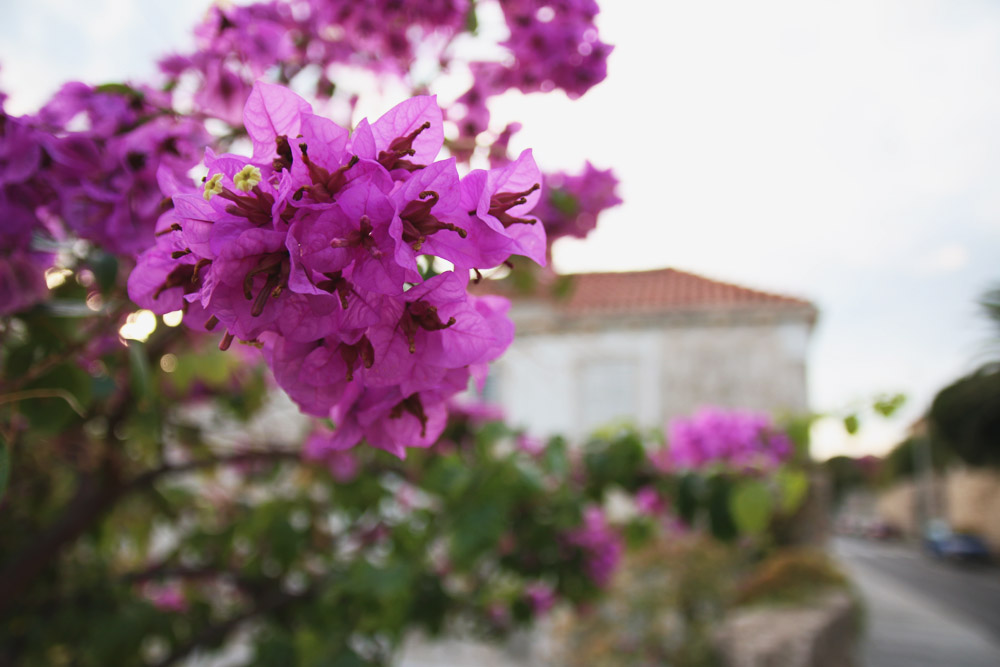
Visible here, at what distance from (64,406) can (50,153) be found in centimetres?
38

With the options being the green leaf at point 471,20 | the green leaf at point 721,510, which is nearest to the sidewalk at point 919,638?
the green leaf at point 721,510

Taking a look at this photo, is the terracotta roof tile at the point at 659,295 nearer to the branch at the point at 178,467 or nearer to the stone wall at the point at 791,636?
the stone wall at the point at 791,636

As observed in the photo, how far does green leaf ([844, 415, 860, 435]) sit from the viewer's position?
2.43 metres

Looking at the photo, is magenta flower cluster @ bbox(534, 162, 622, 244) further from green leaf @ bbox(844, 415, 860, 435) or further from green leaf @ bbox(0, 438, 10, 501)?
green leaf @ bbox(844, 415, 860, 435)

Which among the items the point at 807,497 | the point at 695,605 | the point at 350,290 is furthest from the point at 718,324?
the point at 350,290

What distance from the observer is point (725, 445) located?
2.57 meters

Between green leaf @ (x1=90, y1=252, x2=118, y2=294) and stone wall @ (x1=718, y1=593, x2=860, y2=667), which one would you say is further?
stone wall @ (x1=718, y1=593, x2=860, y2=667)

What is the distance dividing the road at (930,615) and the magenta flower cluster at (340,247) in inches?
340

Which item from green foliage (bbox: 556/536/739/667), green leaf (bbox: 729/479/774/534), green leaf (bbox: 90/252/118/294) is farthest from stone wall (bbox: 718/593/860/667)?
green leaf (bbox: 90/252/118/294)

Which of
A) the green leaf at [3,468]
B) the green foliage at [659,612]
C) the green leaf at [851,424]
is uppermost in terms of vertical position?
the green leaf at [3,468]

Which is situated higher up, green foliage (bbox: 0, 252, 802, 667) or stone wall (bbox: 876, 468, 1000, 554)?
green foliage (bbox: 0, 252, 802, 667)

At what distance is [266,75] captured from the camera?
4.10 ft

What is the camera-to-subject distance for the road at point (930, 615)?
7785mm

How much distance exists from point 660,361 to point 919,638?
16.2ft
